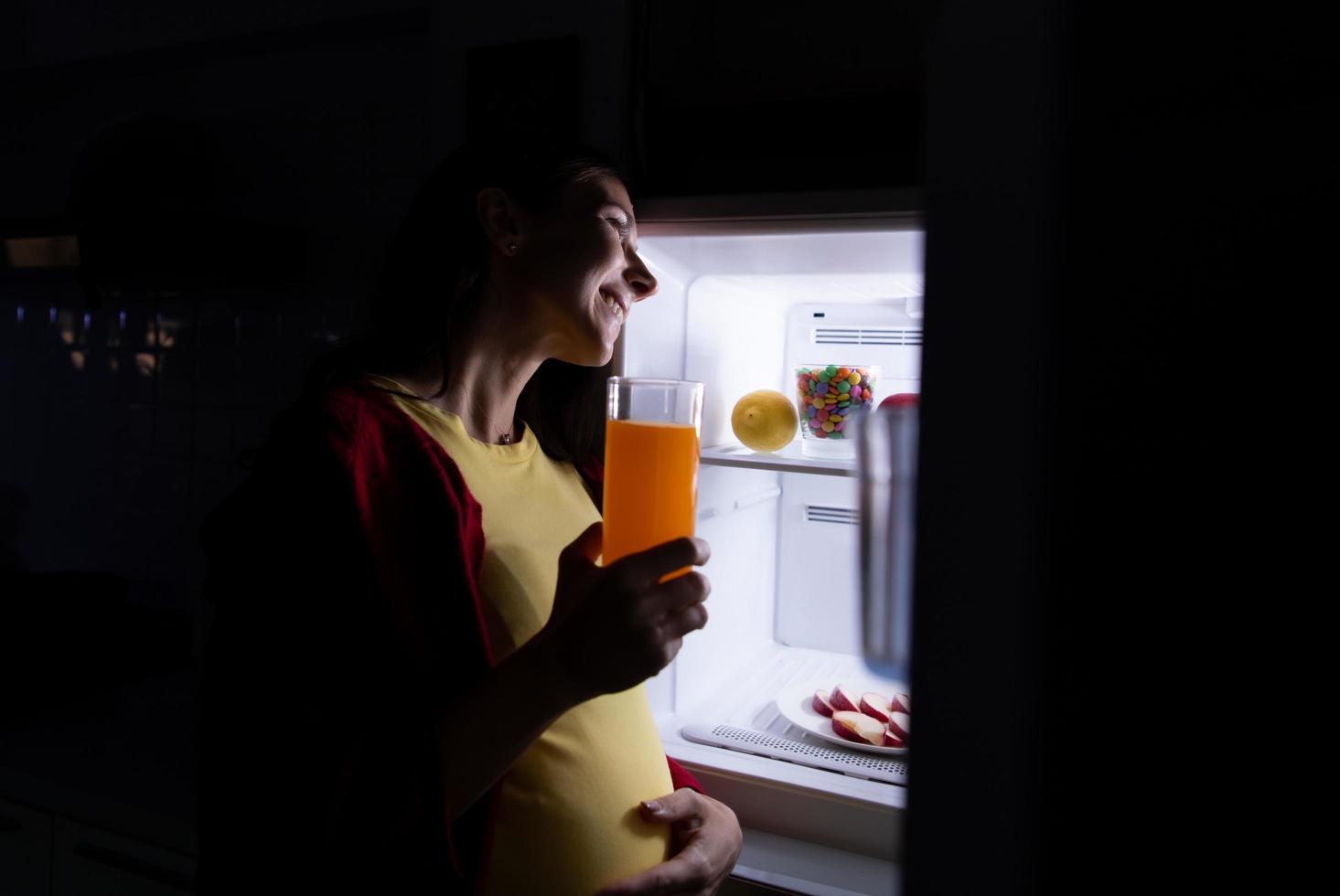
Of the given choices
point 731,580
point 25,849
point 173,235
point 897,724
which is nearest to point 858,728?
point 897,724

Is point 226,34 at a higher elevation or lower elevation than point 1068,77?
higher

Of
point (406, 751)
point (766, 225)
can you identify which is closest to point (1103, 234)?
point (406, 751)

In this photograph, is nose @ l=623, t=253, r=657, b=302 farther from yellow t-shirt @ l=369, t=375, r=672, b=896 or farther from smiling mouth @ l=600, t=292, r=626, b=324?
yellow t-shirt @ l=369, t=375, r=672, b=896

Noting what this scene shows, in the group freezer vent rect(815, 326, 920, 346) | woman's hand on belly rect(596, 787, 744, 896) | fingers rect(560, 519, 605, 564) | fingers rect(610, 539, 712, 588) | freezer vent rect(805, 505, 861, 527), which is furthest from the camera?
freezer vent rect(805, 505, 861, 527)

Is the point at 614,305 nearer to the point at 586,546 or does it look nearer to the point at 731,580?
the point at 586,546

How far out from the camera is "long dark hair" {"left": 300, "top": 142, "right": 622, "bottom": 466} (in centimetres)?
98

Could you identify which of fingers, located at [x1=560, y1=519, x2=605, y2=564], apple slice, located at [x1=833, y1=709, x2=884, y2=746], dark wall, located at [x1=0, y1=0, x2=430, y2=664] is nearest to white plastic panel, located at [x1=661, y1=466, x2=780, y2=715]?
apple slice, located at [x1=833, y1=709, x2=884, y2=746]

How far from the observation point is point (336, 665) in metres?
0.73

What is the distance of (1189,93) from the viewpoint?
0.24m

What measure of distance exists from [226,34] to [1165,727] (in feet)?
6.64

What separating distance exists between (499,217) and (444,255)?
83 millimetres

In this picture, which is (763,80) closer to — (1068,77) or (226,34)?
(226,34)

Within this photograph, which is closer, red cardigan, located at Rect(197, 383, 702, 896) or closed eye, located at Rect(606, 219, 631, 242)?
red cardigan, located at Rect(197, 383, 702, 896)

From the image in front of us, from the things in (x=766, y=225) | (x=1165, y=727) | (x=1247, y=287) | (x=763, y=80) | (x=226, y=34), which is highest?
(x=226, y=34)
